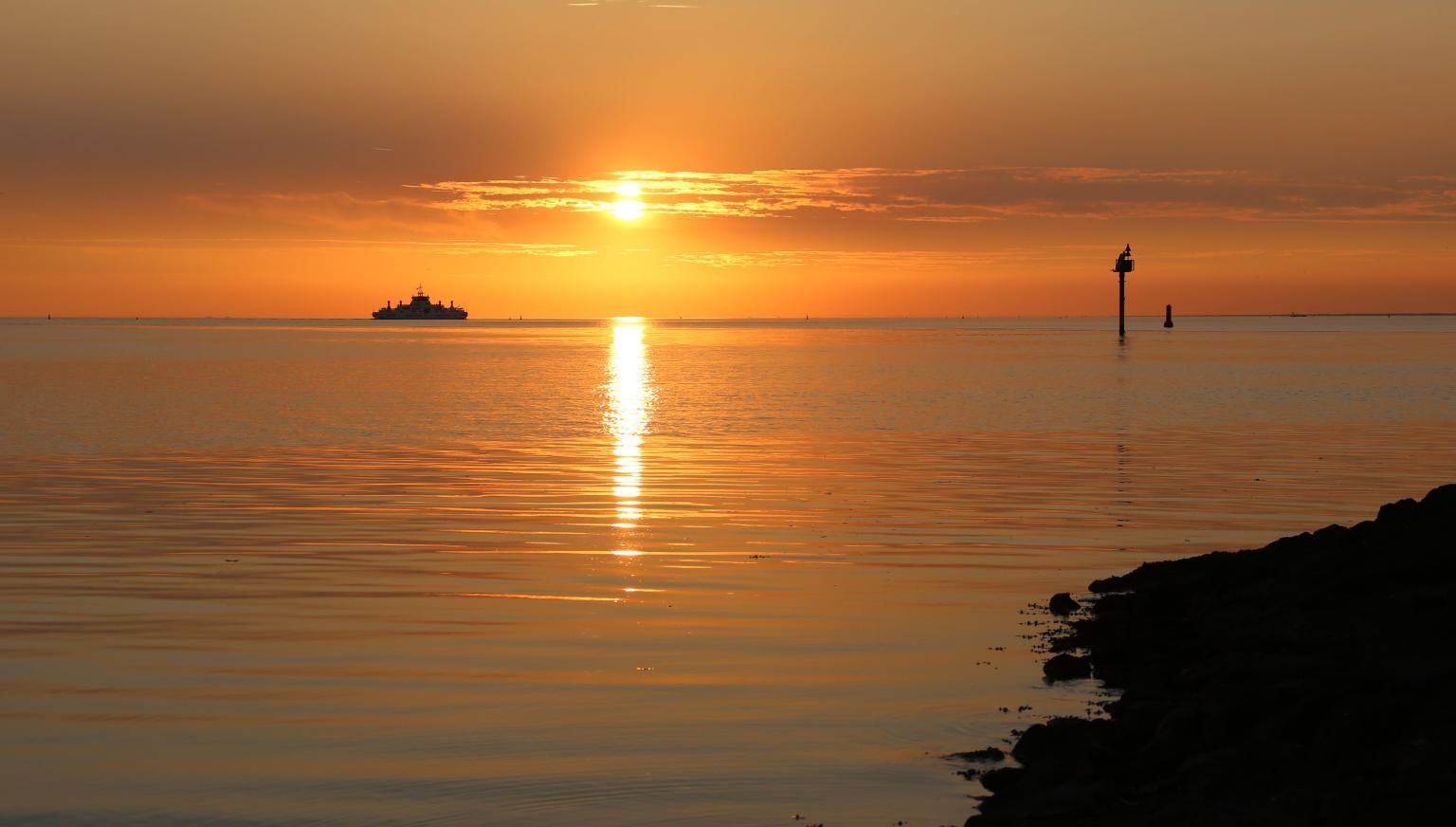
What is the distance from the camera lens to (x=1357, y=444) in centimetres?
3838

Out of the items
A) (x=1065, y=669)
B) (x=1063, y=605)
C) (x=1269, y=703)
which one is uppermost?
(x=1063, y=605)

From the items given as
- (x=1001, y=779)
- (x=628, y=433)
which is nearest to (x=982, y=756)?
(x=1001, y=779)

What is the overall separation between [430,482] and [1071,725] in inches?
838

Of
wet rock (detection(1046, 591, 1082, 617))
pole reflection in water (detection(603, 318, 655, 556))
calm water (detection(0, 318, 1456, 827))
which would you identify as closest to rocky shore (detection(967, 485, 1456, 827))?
wet rock (detection(1046, 591, 1082, 617))

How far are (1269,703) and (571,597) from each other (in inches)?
347

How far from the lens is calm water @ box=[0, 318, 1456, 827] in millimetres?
10602

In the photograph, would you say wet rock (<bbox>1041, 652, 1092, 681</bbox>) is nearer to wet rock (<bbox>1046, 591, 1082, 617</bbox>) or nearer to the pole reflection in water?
wet rock (<bbox>1046, 591, 1082, 617</bbox>)

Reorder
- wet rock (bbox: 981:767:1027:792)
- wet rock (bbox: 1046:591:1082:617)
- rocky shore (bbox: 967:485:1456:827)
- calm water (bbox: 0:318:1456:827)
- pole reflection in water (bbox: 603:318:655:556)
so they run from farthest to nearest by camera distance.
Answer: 1. pole reflection in water (bbox: 603:318:655:556)
2. wet rock (bbox: 1046:591:1082:617)
3. calm water (bbox: 0:318:1456:827)
4. wet rock (bbox: 981:767:1027:792)
5. rocky shore (bbox: 967:485:1456:827)

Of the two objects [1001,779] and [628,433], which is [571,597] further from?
[628,433]

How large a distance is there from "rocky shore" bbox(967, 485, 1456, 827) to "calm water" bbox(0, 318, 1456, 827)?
804mm

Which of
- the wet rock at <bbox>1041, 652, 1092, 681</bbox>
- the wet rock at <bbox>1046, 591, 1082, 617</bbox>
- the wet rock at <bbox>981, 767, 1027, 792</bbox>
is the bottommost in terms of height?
the wet rock at <bbox>981, 767, 1027, 792</bbox>

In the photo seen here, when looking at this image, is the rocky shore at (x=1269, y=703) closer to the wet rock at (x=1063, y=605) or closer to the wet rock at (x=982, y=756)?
the wet rock at (x=982, y=756)

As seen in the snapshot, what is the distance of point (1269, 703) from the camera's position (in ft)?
34.4

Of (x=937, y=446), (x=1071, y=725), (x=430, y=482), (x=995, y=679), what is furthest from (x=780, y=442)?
(x=1071, y=725)
